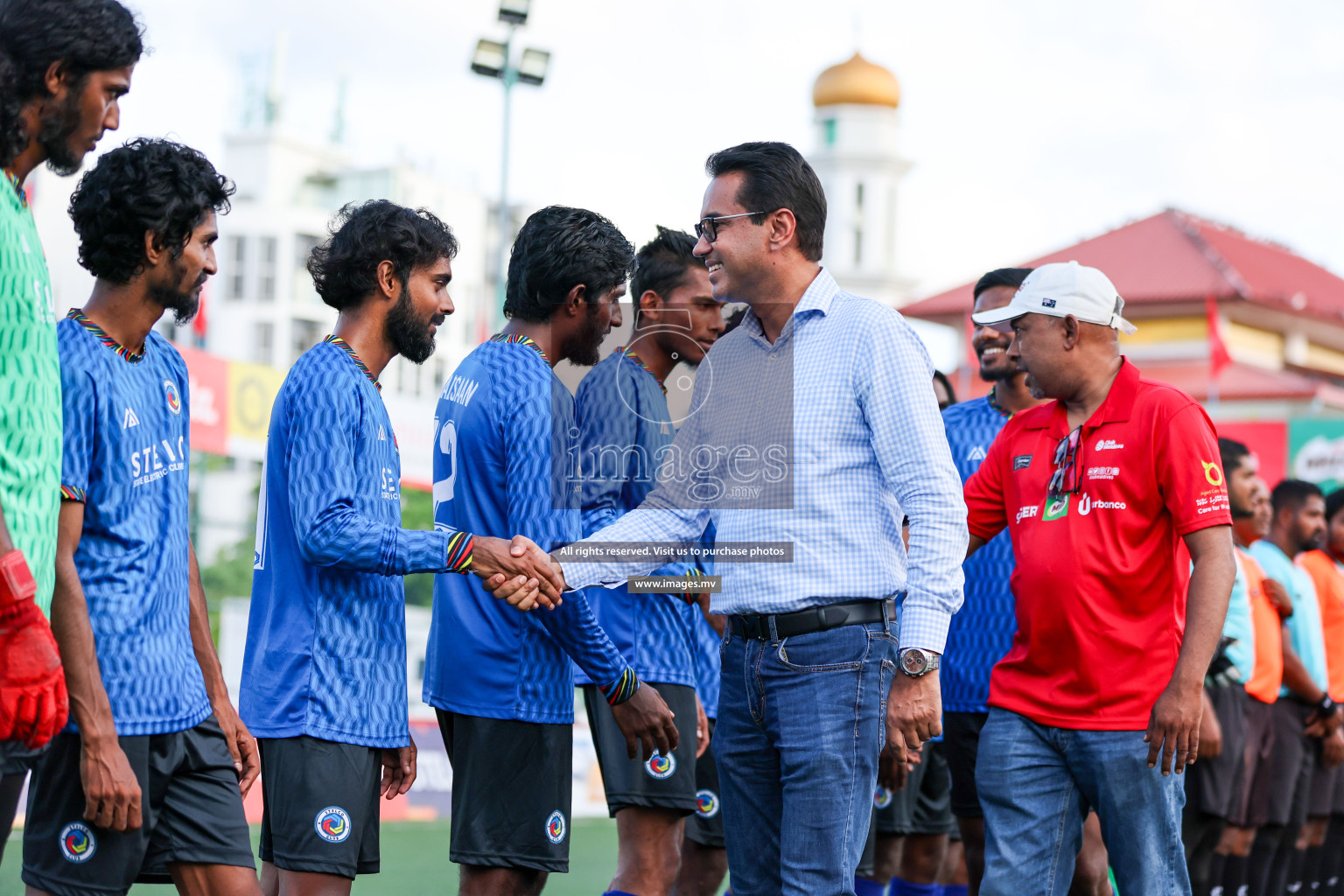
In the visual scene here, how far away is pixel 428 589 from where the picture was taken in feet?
54.1

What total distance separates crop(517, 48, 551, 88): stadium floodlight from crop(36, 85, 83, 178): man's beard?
13879 millimetres

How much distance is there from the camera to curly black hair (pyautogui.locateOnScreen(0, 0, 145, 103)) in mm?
2418

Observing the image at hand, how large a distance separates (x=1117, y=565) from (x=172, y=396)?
241 cm

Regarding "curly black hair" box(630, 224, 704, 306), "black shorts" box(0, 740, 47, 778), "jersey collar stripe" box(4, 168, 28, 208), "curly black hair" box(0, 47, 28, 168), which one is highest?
"curly black hair" box(630, 224, 704, 306)

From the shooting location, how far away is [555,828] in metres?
3.62

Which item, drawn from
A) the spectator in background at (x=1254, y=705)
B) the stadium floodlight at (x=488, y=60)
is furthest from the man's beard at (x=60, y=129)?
the stadium floodlight at (x=488, y=60)

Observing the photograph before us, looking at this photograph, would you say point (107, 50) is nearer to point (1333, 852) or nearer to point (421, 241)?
point (421, 241)

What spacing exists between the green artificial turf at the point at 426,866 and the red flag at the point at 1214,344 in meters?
20.2

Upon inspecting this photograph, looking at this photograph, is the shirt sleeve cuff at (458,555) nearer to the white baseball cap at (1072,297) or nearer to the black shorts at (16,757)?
the black shorts at (16,757)

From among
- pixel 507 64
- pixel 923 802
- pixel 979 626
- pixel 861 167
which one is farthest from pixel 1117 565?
pixel 861 167

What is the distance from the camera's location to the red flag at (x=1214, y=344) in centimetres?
2664

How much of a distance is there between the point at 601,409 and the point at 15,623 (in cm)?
212

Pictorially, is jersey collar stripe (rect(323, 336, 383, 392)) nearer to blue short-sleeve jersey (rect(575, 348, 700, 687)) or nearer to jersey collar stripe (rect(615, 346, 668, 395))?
blue short-sleeve jersey (rect(575, 348, 700, 687))

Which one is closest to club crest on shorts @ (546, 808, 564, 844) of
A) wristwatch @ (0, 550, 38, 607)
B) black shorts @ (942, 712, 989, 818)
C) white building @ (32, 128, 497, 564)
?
wristwatch @ (0, 550, 38, 607)
